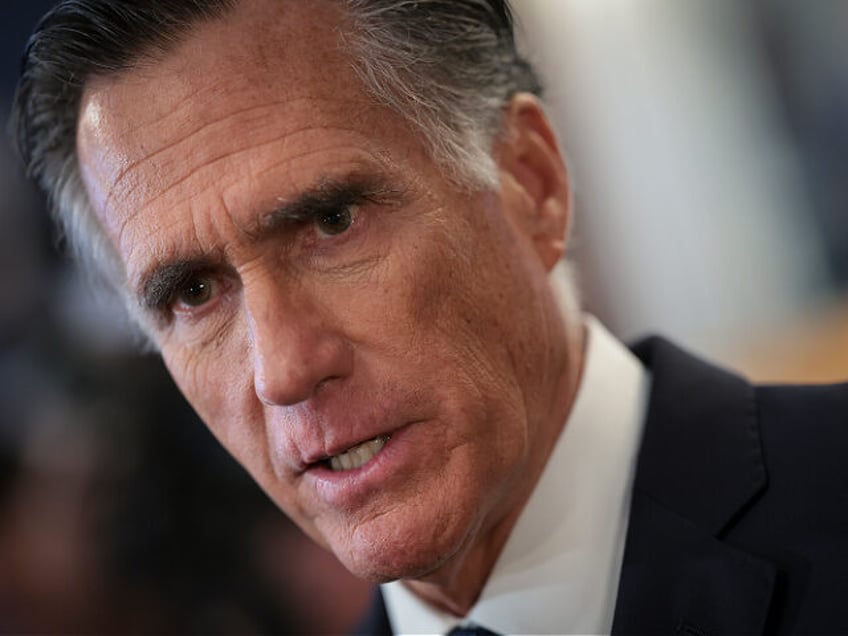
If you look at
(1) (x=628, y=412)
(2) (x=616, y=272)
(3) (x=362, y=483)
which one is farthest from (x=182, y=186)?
(2) (x=616, y=272)

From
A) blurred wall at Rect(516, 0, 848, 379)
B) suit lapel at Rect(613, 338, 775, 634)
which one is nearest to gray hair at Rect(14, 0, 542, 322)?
suit lapel at Rect(613, 338, 775, 634)

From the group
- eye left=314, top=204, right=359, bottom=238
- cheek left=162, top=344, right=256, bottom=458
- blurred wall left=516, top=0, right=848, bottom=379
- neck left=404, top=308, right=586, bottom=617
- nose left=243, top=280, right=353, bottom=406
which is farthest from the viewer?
blurred wall left=516, top=0, right=848, bottom=379

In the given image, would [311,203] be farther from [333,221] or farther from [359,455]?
[359,455]

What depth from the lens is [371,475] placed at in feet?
5.45

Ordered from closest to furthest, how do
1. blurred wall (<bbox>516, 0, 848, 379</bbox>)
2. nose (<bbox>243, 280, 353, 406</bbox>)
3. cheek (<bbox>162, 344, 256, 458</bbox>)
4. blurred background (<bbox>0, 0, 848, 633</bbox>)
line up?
nose (<bbox>243, 280, 353, 406</bbox>), cheek (<bbox>162, 344, 256, 458</bbox>), blurred background (<bbox>0, 0, 848, 633</bbox>), blurred wall (<bbox>516, 0, 848, 379</bbox>)

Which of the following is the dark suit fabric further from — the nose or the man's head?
the nose

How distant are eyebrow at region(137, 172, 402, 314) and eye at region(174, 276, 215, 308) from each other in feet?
0.14

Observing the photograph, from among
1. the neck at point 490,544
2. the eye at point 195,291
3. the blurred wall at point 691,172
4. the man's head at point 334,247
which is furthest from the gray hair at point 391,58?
the blurred wall at point 691,172

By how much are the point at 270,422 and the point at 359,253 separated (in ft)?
1.04

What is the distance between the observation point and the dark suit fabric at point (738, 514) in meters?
1.61

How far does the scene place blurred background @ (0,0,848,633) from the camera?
358 centimetres

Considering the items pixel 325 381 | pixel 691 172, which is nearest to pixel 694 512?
pixel 325 381

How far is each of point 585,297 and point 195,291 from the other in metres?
4.57

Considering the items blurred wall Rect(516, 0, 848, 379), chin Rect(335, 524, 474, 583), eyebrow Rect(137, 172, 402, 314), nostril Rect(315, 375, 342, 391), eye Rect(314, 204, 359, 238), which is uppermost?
eyebrow Rect(137, 172, 402, 314)
